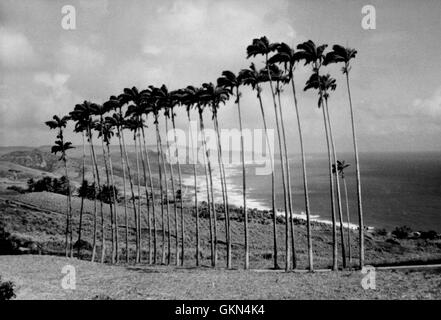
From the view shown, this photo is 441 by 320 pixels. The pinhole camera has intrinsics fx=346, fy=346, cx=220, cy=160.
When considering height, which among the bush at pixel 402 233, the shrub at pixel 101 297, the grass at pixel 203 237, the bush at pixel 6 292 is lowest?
the bush at pixel 402 233

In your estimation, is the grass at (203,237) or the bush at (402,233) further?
the bush at (402,233)

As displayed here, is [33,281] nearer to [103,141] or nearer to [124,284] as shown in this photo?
[124,284]

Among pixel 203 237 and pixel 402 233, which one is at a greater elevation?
pixel 203 237

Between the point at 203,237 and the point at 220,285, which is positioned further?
the point at 203,237

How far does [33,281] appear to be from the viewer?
24.0m

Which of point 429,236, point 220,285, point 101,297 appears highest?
point 101,297

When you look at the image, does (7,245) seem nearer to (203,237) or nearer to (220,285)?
(203,237)

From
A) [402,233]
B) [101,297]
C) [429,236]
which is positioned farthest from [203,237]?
[101,297]

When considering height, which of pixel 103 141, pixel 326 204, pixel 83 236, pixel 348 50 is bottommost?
pixel 326 204

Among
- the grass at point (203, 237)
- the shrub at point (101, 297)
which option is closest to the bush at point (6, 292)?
the shrub at point (101, 297)

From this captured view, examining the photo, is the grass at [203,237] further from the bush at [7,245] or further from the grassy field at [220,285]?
the grassy field at [220,285]

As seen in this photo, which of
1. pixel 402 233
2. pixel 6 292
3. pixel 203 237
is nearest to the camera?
pixel 6 292
